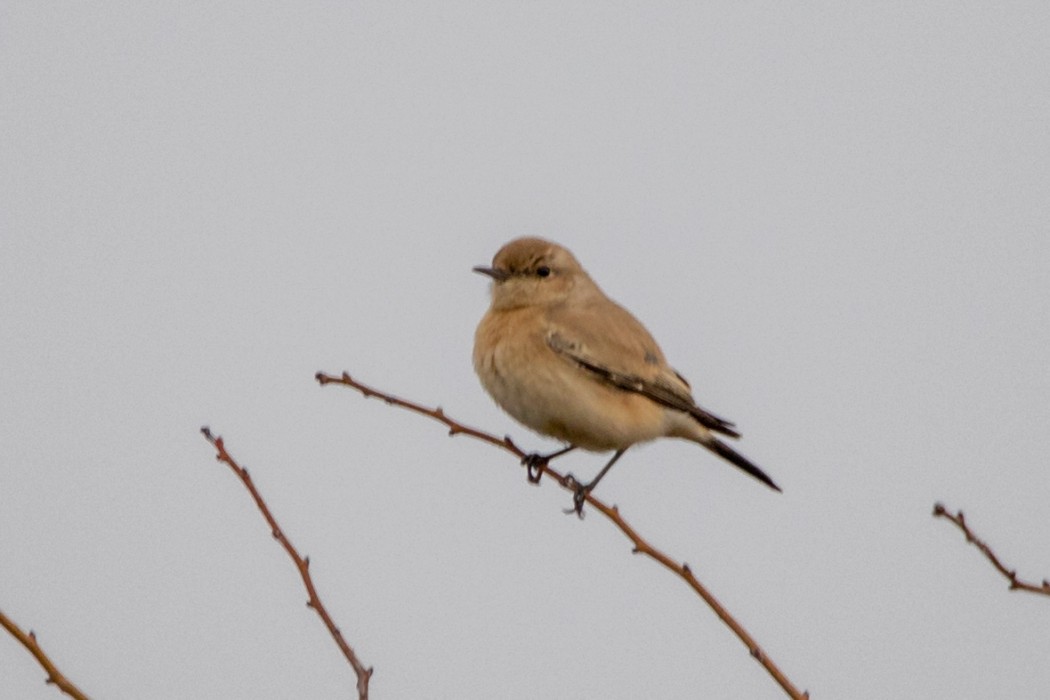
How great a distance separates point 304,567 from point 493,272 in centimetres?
474

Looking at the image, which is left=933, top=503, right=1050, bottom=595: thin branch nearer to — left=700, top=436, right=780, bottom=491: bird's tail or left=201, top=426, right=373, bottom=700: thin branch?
left=201, top=426, right=373, bottom=700: thin branch

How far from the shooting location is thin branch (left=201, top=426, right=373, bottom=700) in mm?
4066

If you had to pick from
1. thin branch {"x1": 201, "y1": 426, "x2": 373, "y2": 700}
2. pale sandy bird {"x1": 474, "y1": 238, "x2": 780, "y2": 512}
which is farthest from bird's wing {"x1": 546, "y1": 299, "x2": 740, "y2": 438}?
thin branch {"x1": 201, "y1": 426, "x2": 373, "y2": 700}

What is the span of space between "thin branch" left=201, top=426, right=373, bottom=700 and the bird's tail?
4.29 metres

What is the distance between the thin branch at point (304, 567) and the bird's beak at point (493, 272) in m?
4.30

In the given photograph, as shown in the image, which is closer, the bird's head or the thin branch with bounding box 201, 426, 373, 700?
the thin branch with bounding box 201, 426, 373, 700

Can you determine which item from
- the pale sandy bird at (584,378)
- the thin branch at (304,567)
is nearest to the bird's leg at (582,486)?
the pale sandy bird at (584,378)

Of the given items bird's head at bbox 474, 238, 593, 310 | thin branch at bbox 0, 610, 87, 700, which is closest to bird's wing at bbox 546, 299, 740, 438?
bird's head at bbox 474, 238, 593, 310

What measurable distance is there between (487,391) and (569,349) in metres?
0.51

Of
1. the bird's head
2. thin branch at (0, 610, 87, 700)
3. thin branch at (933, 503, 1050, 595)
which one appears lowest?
thin branch at (933, 503, 1050, 595)

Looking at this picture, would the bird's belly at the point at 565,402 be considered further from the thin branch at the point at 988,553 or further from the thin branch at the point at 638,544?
the thin branch at the point at 988,553

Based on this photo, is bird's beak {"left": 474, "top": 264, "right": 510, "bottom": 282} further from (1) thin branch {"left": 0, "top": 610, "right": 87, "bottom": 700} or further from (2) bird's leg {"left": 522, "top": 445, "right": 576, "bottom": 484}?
(1) thin branch {"left": 0, "top": 610, "right": 87, "bottom": 700}

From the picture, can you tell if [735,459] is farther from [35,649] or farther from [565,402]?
[35,649]

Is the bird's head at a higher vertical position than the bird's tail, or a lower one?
higher
